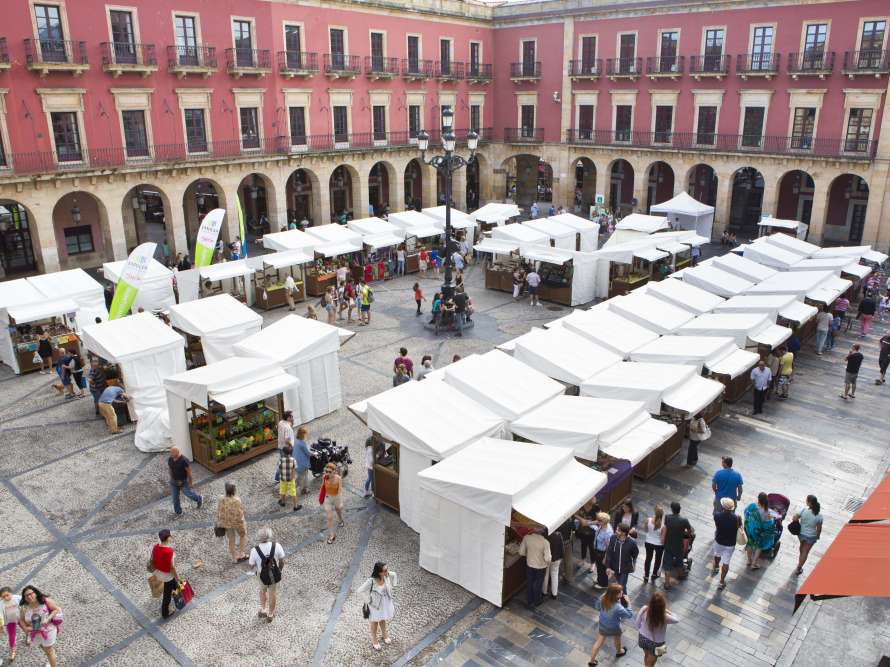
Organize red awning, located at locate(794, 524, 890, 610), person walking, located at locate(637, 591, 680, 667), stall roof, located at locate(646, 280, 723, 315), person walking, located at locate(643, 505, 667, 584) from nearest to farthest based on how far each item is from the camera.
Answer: red awning, located at locate(794, 524, 890, 610) → person walking, located at locate(637, 591, 680, 667) → person walking, located at locate(643, 505, 667, 584) → stall roof, located at locate(646, 280, 723, 315)

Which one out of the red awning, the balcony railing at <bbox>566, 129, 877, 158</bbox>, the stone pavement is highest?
the balcony railing at <bbox>566, 129, 877, 158</bbox>

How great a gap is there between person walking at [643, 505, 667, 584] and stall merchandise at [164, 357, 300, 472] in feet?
21.8

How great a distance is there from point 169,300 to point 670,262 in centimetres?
1652

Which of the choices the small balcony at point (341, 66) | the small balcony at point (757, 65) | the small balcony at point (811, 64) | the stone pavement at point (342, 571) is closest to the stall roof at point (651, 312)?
the stone pavement at point (342, 571)

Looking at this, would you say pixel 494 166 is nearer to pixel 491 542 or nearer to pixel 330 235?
pixel 330 235

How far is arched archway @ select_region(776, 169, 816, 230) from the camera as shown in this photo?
104ft

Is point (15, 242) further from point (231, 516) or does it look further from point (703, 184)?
point (703, 184)

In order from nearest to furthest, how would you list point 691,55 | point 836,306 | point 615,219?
point 836,306, point 691,55, point 615,219

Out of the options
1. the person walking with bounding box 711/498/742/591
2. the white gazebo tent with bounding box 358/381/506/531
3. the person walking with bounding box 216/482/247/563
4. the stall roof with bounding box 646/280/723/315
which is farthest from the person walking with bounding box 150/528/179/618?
the stall roof with bounding box 646/280/723/315

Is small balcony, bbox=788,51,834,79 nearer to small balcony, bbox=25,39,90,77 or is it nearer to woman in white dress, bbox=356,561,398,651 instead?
small balcony, bbox=25,39,90,77

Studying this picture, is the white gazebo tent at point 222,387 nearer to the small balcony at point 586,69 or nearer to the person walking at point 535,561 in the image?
the person walking at point 535,561

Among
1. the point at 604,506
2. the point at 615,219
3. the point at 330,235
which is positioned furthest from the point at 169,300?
the point at 615,219

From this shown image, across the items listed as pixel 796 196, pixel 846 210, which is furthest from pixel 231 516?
pixel 796 196

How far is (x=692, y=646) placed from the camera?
8.16 m
